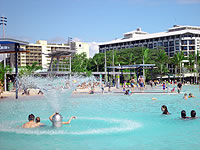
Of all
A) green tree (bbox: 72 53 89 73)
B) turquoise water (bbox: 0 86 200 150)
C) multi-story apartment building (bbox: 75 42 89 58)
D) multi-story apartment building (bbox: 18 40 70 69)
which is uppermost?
multi-story apartment building (bbox: 75 42 89 58)

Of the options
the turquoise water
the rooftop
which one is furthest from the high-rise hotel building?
the turquoise water

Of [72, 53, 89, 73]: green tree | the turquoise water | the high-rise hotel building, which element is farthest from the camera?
the high-rise hotel building

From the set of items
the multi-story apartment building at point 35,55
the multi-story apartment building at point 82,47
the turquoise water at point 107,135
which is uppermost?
the multi-story apartment building at point 82,47

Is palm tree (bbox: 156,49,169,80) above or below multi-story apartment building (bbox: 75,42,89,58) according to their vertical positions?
below

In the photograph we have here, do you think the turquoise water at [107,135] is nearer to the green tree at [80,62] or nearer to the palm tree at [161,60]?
the green tree at [80,62]

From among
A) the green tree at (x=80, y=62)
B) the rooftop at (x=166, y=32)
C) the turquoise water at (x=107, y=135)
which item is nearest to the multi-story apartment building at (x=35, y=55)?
the rooftop at (x=166, y=32)

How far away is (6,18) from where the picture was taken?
48.6 metres

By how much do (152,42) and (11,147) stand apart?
115 metres

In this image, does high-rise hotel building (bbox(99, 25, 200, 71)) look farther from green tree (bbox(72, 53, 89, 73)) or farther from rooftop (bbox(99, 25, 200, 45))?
green tree (bbox(72, 53, 89, 73))

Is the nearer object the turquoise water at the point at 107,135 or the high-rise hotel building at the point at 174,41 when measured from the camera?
the turquoise water at the point at 107,135

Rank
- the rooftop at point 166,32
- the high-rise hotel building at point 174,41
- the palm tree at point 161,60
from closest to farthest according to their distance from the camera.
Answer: the palm tree at point 161,60
the high-rise hotel building at point 174,41
the rooftop at point 166,32

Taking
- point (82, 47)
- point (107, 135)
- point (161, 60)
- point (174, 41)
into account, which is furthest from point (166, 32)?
point (107, 135)

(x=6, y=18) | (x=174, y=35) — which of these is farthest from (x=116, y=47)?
(x=6, y=18)

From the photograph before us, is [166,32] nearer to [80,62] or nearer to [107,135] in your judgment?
[80,62]
